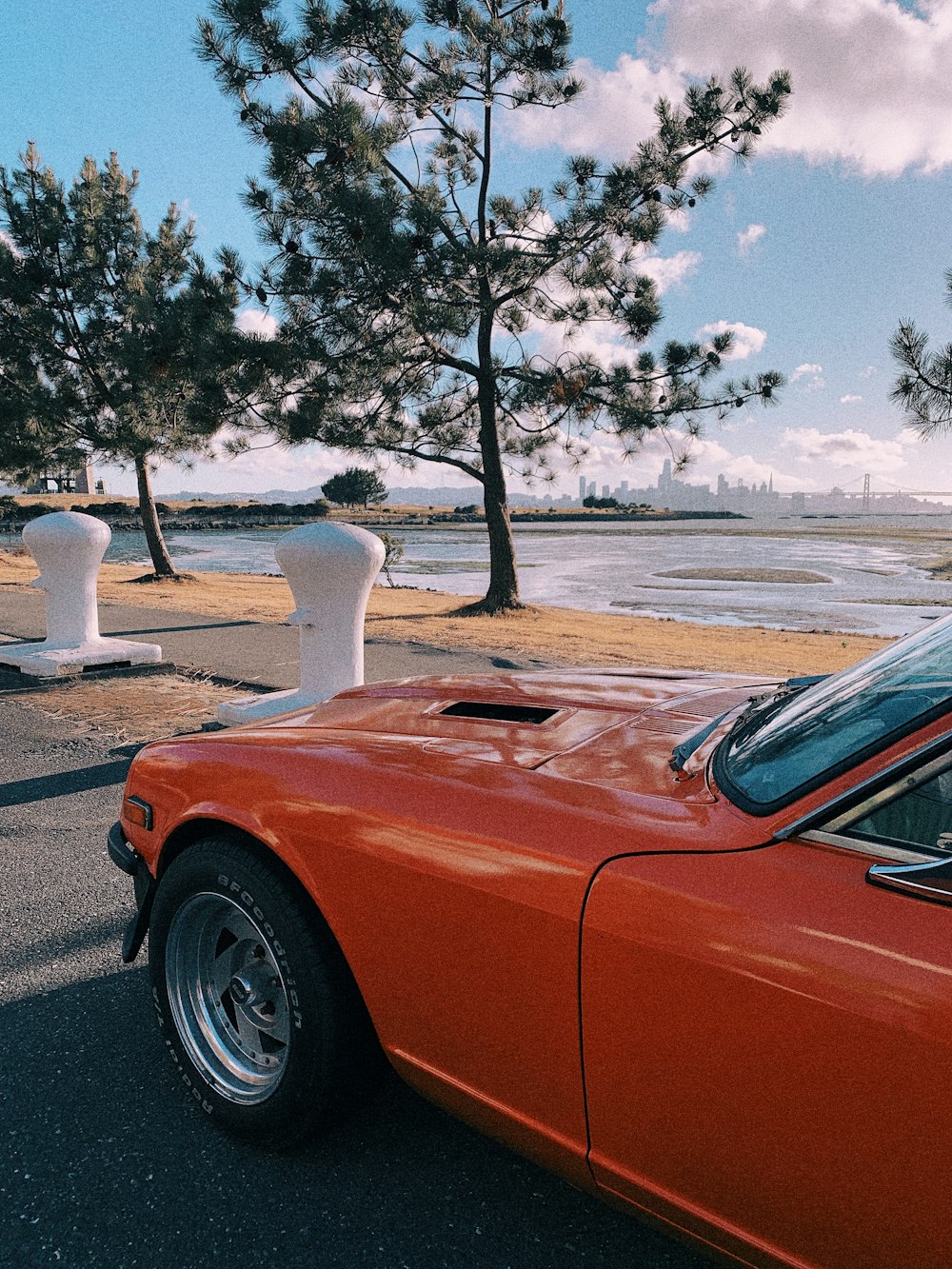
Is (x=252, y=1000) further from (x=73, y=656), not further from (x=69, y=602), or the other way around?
(x=69, y=602)

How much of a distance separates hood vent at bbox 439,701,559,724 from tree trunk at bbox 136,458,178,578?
62.8 ft

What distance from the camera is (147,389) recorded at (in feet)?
50.6

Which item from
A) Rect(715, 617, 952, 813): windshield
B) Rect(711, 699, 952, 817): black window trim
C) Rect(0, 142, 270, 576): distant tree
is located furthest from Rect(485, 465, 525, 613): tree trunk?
Rect(711, 699, 952, 817): black window trim

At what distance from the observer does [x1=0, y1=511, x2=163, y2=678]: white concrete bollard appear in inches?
283

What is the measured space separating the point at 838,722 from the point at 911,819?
0.28 m

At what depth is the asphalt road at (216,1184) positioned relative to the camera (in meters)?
1.72

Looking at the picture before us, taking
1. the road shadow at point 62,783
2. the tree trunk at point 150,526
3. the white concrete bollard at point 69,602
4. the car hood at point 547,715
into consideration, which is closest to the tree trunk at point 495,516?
the white concrete bollard at point 69,602

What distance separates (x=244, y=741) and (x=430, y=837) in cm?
72

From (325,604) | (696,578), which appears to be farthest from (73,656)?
(696,578)

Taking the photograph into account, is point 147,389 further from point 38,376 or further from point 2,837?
point 2,837

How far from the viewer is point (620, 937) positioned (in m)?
1.37

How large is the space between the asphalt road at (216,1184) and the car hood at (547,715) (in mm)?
895

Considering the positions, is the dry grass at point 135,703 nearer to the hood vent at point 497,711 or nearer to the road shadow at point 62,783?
the road shadow at point 62,783

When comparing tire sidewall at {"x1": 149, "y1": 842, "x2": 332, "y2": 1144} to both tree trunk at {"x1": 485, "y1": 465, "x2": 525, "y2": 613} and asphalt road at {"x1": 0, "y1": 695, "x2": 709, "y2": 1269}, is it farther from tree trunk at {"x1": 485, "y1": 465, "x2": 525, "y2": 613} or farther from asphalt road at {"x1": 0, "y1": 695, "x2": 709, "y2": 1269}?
tree trunk at {"x1": 485, "y1": 465, "x2": 525, "y2": 613}
